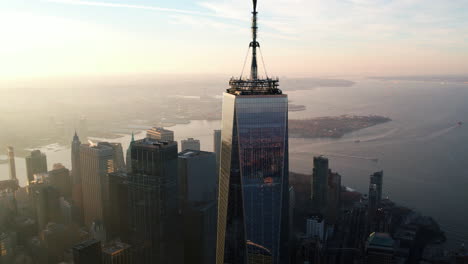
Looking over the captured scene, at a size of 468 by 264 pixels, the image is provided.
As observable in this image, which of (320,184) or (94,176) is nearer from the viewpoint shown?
(94,176)

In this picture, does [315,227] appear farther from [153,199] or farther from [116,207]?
[116,207]

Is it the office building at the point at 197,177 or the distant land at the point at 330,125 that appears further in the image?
the distant land at the point at 330,125

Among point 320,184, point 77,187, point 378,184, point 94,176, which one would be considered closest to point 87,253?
point 94,176

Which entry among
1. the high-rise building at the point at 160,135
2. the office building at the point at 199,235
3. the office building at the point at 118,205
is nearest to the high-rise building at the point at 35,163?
the high-rise building at the point at 160,135

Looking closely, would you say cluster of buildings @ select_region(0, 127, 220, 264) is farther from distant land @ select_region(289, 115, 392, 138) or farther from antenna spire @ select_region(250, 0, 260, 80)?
distant land @ select_region(289, 115, 392, 138)

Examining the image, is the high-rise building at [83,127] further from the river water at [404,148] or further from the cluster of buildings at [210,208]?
the cluster of buildings at [210,208]
